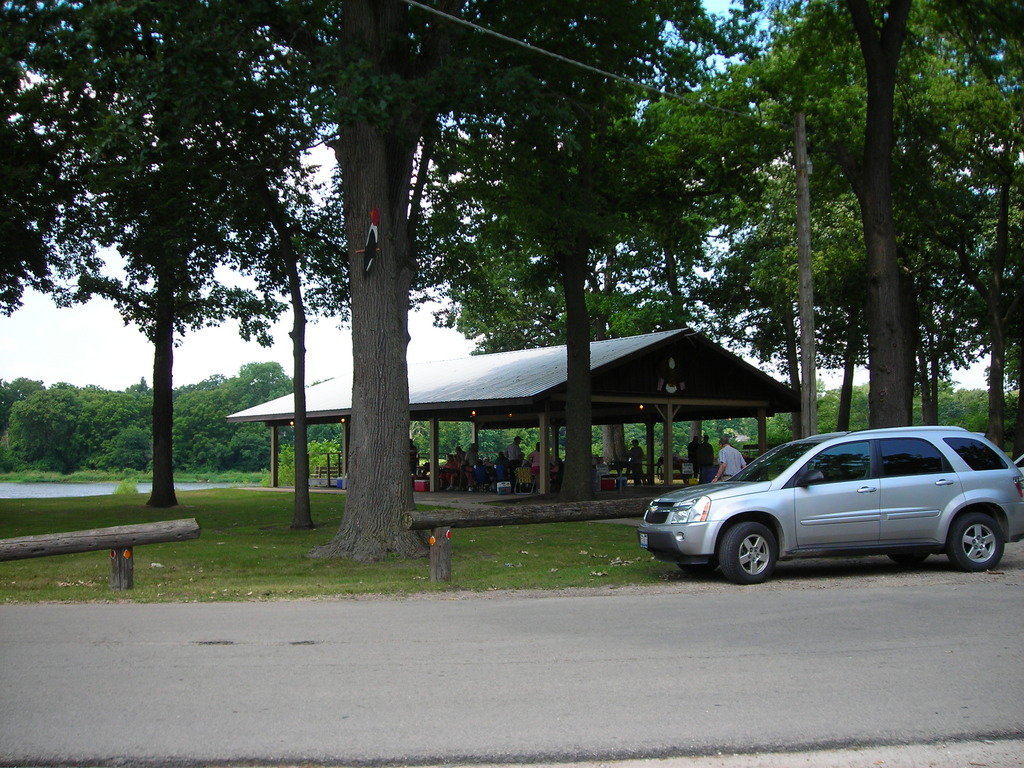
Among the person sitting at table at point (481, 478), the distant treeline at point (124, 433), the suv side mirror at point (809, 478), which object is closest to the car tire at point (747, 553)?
the suv side mirror at point (809, 478)

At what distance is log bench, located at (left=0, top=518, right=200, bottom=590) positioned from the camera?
431 inches

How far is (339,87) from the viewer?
13.8 meters

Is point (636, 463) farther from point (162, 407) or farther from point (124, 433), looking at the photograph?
point (124, 433)

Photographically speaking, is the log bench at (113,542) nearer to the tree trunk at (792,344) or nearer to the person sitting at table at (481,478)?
the person sitting at table at (481,478)

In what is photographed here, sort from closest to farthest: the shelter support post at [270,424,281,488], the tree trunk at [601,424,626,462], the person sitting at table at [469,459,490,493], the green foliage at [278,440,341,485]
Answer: the person sitting at table at [469,459,490,493] → the shelter support post at [270,424,281,488] → the green foliage at [278,440,341,485] → the tree trunk at [601,424,626,462]

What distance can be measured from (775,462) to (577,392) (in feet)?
38.6

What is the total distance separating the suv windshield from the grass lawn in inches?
66.8

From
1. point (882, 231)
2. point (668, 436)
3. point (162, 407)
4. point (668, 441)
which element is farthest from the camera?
point (668, 441)

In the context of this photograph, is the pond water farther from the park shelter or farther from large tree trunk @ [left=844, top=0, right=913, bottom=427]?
large tree trunk @ [left=844, top=0, right=913, bottom=427]

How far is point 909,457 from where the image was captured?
12.1m

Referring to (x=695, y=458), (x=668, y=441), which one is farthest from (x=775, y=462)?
(x=668, y=441)

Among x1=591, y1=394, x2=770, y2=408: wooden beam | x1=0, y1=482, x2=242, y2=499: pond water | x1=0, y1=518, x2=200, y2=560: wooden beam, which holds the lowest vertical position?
x1=0, y1=482, x2=242, y2=499: pond water

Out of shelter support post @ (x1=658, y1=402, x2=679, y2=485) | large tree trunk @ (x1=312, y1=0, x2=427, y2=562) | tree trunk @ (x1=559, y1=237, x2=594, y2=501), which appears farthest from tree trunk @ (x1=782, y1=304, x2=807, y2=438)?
large tree trunk @ (x1=312, y1=0, x2=427, y2=562)

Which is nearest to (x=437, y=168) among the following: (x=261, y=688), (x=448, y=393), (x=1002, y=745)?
(x=448, y=393)
